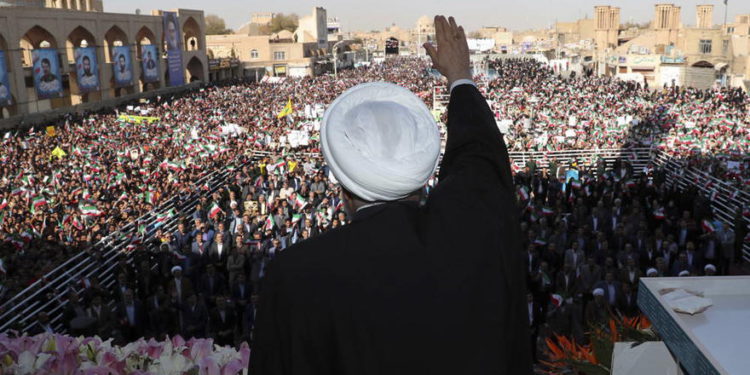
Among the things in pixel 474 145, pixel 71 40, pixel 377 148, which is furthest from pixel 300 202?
pixel 71 40

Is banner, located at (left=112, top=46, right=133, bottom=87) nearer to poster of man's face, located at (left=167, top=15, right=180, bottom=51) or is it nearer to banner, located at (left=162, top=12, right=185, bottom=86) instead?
banner, located at (left=162, top=12, right=185, bottom=86)

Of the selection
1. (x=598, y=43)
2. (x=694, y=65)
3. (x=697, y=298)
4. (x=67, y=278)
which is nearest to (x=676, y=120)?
(x=67, y=278)

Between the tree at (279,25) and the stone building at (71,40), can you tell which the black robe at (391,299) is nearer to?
the stone building at (71,40)

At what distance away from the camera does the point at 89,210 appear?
1237 cm

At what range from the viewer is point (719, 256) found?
1034 centimetres

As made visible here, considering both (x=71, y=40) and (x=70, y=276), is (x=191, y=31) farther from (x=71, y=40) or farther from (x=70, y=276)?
(x=70, y=276)

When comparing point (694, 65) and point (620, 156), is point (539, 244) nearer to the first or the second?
point (620, 156)

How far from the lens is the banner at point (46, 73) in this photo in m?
31.5

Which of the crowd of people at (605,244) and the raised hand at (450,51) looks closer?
the raised hand at (450,51)

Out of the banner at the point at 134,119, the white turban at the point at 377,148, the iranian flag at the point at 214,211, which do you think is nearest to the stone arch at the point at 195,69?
the banner at the point at 134,119

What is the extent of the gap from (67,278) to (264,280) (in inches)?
412

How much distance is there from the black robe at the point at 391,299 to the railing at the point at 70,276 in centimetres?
823

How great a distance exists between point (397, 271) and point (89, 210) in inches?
499

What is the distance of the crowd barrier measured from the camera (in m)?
8.91
